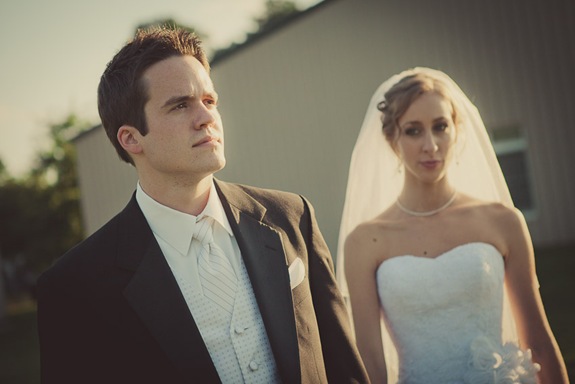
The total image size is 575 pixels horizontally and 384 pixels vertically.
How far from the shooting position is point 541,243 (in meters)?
13.1

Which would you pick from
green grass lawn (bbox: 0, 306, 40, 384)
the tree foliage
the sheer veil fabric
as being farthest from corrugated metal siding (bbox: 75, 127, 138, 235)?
the tree foliage

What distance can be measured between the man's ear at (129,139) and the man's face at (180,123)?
0.29 feet

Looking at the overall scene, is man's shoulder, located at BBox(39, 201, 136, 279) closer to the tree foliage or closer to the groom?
the groom

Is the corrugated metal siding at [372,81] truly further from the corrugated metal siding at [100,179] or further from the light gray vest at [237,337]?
the light gray vest at [237,337]

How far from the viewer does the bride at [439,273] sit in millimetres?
3100

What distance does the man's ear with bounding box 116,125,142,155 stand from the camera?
8.14 ft

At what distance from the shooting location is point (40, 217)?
110ft

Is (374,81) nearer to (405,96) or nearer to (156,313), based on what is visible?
(405,96)

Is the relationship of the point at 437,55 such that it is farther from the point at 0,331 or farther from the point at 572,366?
the point at 0,331

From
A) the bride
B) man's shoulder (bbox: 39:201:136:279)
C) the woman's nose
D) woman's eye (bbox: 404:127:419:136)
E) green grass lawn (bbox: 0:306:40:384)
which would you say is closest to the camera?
man's shoulder (bbox: 39:201:136:279)

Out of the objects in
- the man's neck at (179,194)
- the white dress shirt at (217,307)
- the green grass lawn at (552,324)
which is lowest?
the green grass lawn at (552,324)

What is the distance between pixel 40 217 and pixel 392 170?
109ft

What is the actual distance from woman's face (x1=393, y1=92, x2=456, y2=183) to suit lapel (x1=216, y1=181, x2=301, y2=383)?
113 cm

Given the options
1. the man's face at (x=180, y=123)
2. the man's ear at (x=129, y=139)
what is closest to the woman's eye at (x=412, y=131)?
the man's face at (x=180, y=123)
